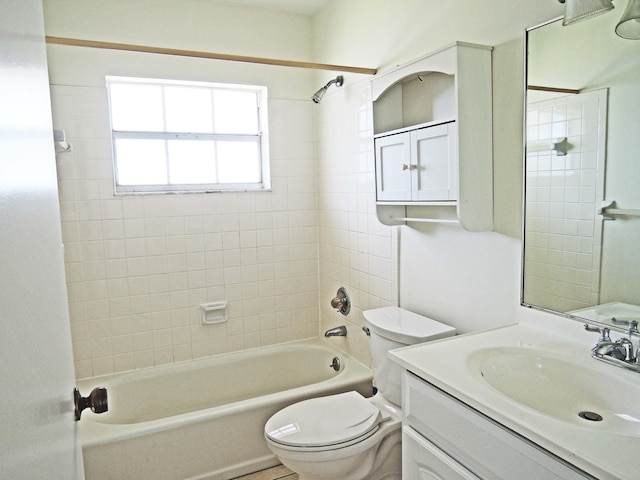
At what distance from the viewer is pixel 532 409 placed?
3.54 ft

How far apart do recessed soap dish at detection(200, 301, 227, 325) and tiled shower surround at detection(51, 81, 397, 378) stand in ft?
0.12

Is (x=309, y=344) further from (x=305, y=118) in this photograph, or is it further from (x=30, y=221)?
Answer: (x=30, y=221)

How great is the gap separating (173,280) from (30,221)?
2413mm

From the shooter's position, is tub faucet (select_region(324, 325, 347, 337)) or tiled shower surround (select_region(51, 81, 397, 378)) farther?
tub faucet (select_region(324, 325, 347, 337))

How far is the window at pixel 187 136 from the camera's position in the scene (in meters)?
2.73

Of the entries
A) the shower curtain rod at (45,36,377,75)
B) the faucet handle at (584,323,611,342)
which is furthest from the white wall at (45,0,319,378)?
the faucet handle at (584,323,611,342)

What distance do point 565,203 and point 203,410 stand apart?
189 cm

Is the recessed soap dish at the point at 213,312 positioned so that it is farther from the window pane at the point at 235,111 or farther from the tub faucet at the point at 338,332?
the window pane at the point at 235,111

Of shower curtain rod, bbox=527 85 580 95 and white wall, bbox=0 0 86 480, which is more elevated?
shower curtain rod, bbox=527 85 580 95

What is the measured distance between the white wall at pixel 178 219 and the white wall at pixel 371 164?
0.71 feet

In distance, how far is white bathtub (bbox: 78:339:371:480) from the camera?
2.10 metres

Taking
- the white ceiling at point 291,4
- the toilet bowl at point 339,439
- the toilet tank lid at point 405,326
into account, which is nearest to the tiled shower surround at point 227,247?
the toilet tank lid at point 405,326

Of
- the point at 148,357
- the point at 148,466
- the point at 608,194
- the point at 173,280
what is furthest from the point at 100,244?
the point at 608,194

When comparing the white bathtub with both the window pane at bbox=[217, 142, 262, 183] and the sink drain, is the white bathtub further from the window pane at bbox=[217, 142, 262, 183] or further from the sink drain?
the sink drain
